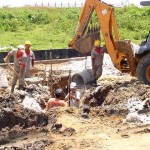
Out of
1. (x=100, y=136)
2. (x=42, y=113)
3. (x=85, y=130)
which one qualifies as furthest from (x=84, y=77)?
(x=100, y=136)

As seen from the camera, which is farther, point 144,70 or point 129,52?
point 129,52

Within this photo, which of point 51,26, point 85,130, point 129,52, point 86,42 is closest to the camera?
point 85,130

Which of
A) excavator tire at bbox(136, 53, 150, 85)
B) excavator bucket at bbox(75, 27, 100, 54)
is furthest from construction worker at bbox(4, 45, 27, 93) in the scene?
excavator tire at bbox(136, 53, 150, 85)

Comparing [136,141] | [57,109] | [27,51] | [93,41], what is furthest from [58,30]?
[136,141]

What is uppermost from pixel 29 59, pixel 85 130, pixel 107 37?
pixel 107 37

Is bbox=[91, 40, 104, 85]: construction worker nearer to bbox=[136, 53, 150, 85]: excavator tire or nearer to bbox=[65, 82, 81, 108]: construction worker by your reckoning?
bbox=[136, 53, 150, 85]: excavator tire

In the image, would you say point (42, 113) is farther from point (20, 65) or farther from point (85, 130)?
point (20, 65)

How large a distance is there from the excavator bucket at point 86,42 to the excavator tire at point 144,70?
9.70ft

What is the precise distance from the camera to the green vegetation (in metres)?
27.0

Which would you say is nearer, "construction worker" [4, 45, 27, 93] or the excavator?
"construction worker" [4, 45, 27, 93]

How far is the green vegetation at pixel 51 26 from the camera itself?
27.0m

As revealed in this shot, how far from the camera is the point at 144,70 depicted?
14.8 metres

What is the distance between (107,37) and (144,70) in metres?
2.17

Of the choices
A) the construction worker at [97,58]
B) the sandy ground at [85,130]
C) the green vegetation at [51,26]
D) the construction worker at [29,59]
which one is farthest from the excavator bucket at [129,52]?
the green vegetation at [51,26]
